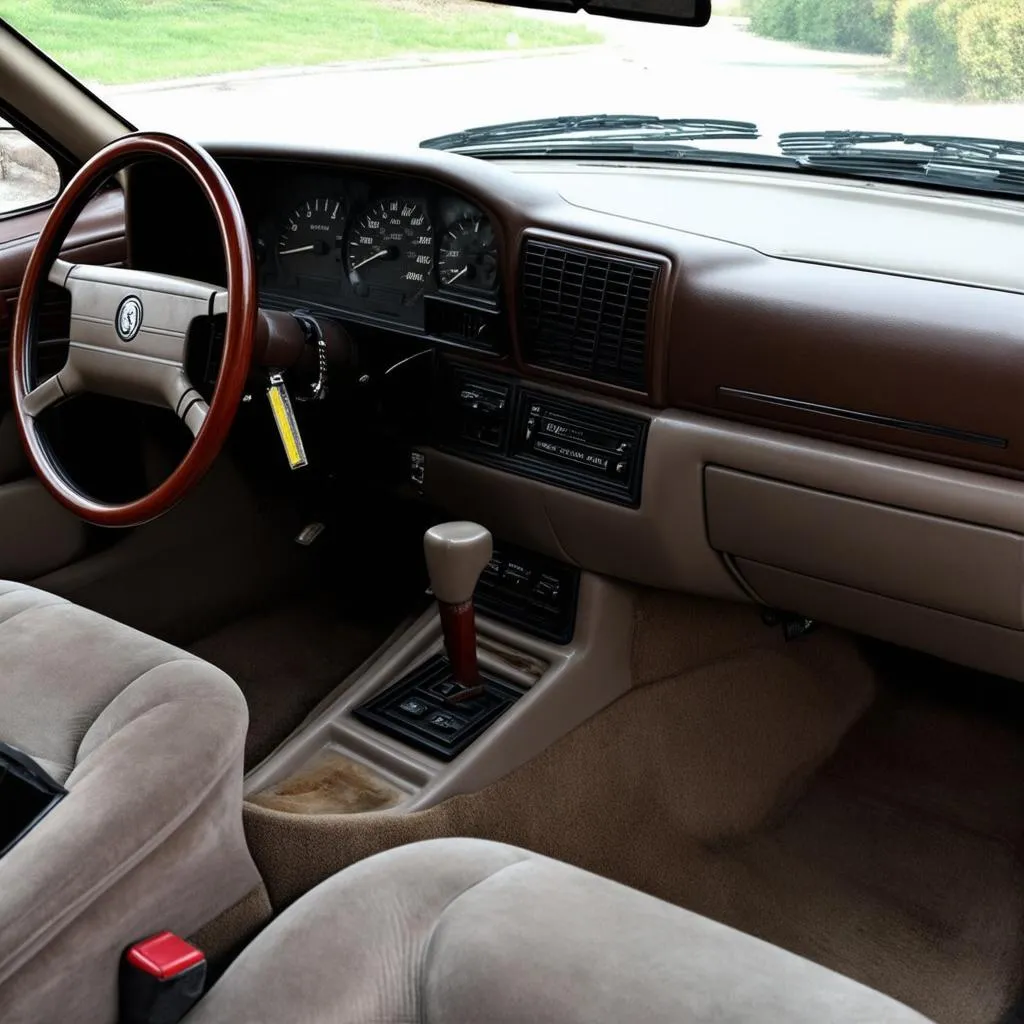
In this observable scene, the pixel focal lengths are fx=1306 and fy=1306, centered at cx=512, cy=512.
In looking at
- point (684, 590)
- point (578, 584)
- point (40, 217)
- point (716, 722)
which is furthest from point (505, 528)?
point (40, 217)

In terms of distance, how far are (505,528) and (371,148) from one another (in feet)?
2.24

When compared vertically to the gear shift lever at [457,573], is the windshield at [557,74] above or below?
above

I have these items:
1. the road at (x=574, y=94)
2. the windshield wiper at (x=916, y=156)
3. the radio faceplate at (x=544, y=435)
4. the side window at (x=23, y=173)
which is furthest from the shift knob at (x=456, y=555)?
the side window at (x=23, y=173)

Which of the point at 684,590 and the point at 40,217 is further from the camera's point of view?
the point at 40,217

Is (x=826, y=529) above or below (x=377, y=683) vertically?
above

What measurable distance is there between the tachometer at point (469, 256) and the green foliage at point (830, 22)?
532mm

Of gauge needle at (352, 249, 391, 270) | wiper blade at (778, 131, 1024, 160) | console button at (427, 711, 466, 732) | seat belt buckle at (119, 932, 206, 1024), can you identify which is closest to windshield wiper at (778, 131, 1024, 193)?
wiper blade at (778, 131, 1024, 160)

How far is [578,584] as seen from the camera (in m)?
2.28

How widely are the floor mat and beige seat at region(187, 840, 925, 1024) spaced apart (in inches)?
47.7

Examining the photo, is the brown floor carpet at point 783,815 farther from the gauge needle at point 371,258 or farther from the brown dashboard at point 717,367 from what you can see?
the gauge needle at point 371,258

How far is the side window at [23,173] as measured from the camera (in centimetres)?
257

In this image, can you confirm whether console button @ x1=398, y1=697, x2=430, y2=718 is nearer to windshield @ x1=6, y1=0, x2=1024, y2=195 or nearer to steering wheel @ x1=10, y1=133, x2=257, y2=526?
steering wheel @ x1=10, y1=133, x2=257, y2=526

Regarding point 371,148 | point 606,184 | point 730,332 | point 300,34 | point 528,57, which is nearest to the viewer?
point 730,332

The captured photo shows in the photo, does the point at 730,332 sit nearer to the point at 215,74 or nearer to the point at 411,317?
the point at 411,317
